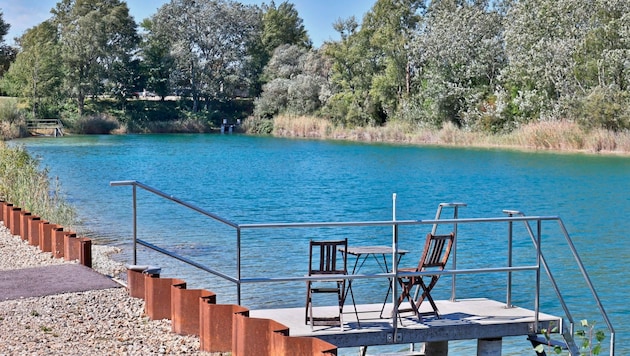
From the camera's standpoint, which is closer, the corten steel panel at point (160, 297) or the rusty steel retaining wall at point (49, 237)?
the corten steel panel at point (160, 297)

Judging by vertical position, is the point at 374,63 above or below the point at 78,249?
above

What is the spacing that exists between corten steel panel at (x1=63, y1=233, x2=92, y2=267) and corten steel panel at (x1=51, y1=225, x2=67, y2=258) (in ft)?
0.69

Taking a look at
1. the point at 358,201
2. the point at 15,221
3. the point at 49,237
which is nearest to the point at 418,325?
the point at 49,237

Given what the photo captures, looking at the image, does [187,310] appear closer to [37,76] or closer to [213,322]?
[213,322]

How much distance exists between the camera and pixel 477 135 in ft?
186

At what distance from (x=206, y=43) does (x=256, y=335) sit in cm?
8377

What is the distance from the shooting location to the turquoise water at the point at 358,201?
15328mm

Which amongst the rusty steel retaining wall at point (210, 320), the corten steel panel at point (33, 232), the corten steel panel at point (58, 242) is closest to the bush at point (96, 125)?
the corten steel panel at point (33, 232)

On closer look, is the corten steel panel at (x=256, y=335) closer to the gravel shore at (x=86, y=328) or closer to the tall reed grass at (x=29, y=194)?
the gravel shore at (x=86, y=328)

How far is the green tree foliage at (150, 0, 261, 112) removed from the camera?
293 ft

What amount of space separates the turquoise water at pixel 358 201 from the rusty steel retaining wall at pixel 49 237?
2.09 meters

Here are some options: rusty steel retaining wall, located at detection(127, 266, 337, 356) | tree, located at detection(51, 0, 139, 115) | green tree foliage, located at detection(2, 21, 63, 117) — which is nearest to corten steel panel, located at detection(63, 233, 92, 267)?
rusty steel retaining wall, located at detection(127, 266, 337, 356)

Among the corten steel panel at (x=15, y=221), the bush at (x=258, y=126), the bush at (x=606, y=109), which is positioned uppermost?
the bush at (x=606, y=109)

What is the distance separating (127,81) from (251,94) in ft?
39.7
